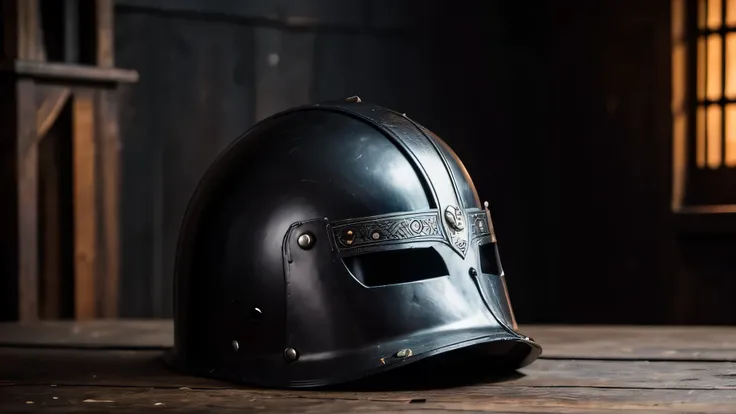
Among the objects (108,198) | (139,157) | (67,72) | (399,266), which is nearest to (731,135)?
(139,157)

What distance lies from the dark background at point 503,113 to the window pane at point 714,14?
0.18 m

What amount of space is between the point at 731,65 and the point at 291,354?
2.95 m

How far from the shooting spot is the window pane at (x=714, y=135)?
3977 mm

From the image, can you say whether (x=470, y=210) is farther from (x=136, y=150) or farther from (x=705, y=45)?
(x=705, y=45)

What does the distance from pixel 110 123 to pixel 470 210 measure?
180 centimetres

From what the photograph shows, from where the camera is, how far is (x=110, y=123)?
318 cm

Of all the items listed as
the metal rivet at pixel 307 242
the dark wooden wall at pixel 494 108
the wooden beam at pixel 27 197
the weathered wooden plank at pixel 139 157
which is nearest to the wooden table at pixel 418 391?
the metal rivet at pixel 307 242

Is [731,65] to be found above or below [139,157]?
above

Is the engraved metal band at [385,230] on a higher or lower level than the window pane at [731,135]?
lower

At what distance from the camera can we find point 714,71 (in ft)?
13.1

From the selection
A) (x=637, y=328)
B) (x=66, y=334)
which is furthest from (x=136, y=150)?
(x=637, y=328)

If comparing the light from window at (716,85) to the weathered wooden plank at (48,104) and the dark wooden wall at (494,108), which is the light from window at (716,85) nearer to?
the dark wooden wall at (494,108)

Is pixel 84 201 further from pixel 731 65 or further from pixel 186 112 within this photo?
pixel 731 65

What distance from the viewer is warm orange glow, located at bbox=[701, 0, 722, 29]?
3988mm
